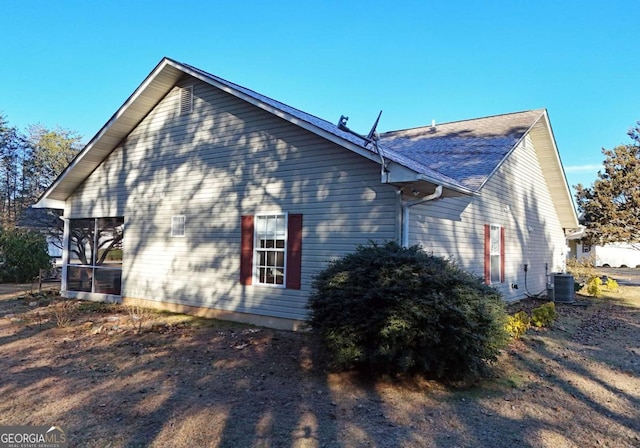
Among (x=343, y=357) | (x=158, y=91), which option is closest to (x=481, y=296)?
(x=343, y=357)

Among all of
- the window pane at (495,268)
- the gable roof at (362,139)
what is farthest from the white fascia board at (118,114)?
the window pane at (495,268)

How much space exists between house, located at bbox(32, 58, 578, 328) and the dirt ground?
1.88 m

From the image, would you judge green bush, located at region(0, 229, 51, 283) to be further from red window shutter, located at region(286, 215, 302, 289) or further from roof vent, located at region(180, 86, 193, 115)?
Answer: red window shutter, located at region(286, 215, 302, 289)

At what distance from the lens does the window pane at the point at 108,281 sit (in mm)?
12031

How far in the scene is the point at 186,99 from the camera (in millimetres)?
10602

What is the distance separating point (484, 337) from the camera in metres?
5.05

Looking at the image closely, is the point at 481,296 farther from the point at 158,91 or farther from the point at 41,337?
the point at 158,91

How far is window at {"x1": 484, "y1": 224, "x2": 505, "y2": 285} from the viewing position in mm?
10656

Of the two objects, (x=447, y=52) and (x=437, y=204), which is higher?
(x=447, y=52)

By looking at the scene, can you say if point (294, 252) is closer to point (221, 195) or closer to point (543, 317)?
point (221, 195)

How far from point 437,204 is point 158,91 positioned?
7367 mm

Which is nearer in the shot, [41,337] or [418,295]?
[418,295]

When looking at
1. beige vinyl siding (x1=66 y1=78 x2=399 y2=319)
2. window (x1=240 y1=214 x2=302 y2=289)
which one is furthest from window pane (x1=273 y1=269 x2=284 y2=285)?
beige vinyl siding (x1=66 y1=78 x2=399 y2=319)

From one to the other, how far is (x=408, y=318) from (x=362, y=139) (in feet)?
14.9
